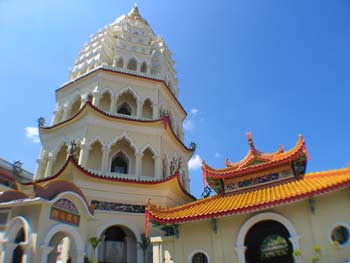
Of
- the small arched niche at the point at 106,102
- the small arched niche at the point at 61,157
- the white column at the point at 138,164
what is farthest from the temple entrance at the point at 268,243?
the small arched niche at the point at 106,102

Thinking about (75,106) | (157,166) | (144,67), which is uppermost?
(144,67)

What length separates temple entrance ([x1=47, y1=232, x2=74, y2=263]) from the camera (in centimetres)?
1059

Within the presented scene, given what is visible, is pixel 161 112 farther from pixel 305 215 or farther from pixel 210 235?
pixel 305 215

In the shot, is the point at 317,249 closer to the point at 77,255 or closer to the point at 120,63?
the point at 77,255

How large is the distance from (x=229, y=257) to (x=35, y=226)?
22.1 feet

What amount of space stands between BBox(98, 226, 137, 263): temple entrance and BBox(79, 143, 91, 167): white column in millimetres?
3689

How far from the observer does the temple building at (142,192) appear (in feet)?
30.8

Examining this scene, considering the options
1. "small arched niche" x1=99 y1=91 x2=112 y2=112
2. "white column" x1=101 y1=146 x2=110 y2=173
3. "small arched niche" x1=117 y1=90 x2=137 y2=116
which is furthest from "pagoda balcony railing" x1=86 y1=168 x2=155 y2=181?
"small arched niche" x1=117 y1=90 x2=137 y2=116

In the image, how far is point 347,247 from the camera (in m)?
9.02

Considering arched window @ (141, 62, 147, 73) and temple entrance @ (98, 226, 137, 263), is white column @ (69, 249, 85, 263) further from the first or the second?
arched window @ (141, 62, 147, 73)

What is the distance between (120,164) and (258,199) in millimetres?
9066

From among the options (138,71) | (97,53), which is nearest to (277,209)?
(138,71)

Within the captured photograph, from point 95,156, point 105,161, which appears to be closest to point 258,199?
point 105,161

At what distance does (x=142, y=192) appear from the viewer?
47.5 ft
